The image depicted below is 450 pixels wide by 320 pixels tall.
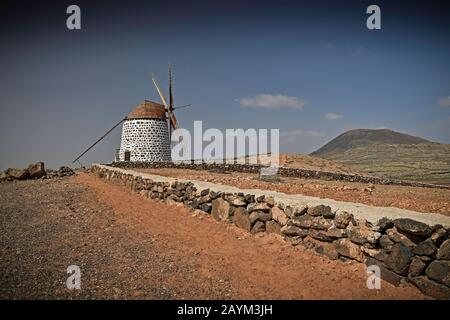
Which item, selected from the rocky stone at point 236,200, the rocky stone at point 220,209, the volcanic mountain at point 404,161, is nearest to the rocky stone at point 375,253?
the rocky stone at point 236,200

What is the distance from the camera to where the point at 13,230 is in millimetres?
8633

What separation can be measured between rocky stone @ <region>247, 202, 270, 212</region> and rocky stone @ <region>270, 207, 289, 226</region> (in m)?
0.19

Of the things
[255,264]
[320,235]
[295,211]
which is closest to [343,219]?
[320,235]

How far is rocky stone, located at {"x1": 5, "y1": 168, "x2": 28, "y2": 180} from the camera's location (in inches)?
858

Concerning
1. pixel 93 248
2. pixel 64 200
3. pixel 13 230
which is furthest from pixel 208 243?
pixel 64 200

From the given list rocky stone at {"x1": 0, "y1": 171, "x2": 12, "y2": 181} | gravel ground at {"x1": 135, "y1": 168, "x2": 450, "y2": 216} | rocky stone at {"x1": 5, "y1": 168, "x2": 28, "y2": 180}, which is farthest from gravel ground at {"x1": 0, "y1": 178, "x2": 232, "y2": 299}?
rocky stone at {"x1": 0, "y1": 171, "x2": 12, "y2": 181}

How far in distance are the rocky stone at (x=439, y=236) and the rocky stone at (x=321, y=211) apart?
1674 mm

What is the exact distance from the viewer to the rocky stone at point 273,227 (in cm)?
690

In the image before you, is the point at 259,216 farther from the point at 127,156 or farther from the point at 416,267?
the point at 127,156

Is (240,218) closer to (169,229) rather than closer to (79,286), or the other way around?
(169,229)

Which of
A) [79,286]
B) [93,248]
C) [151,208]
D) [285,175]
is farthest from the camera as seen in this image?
[285,175]

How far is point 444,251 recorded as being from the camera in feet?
14.2

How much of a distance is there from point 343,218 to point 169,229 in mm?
4494

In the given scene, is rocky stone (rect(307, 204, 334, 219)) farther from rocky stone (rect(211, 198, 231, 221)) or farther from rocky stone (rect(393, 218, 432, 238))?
rocky stone (rect(211, 198, 231, 221))
